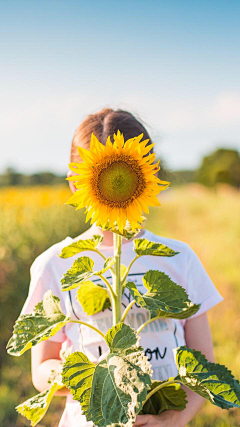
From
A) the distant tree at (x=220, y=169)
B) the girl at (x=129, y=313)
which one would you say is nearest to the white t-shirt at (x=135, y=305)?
the girl at (x=129, y=313)

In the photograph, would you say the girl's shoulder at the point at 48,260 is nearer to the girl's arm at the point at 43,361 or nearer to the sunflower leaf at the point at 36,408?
the girl's arm at the point at 43,361

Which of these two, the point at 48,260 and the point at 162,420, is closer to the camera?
the point at 162,420

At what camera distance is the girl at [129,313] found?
1.48 meters

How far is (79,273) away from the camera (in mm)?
1053

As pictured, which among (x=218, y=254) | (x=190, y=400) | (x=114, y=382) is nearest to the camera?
(x=114, y=382)

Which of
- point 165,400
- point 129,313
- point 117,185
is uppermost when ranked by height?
point 117,185

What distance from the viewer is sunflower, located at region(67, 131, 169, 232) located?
3.19ft

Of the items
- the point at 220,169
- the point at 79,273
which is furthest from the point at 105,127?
the point at 220,169

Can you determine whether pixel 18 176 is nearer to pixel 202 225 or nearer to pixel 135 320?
pixel 202 225

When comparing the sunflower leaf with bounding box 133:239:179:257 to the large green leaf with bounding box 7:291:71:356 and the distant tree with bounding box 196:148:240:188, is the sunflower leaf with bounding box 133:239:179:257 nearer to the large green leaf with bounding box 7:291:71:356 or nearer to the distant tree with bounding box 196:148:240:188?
the large green leaf with bounding box 7:291:71:356

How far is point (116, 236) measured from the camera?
3.52ft

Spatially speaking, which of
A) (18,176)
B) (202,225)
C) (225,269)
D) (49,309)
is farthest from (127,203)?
(18,176)

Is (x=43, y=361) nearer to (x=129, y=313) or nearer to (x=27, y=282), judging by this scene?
(x=129, y=313)

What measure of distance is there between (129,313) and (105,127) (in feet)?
2.23
